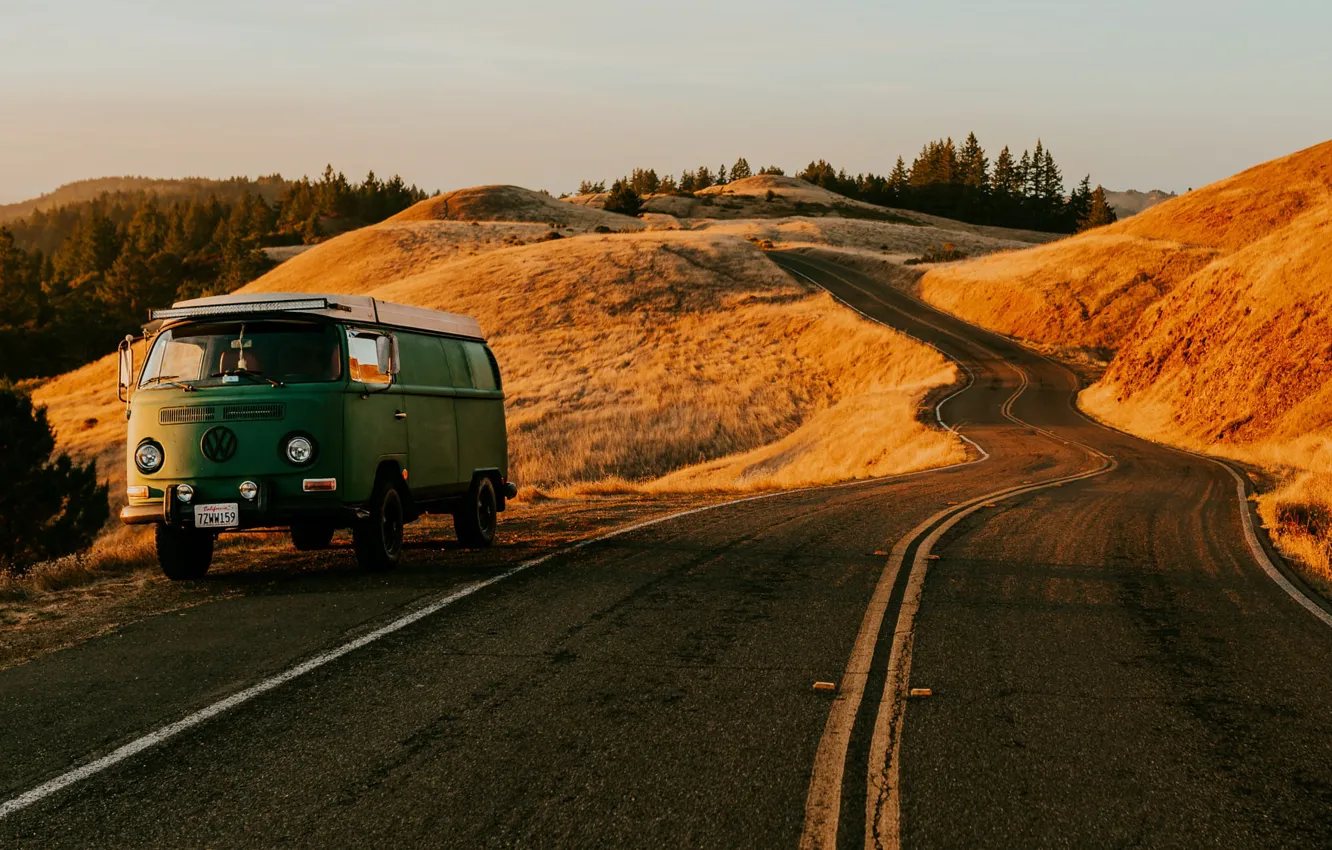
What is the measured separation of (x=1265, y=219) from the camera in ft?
245

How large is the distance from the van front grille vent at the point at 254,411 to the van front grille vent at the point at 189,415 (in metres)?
0.14

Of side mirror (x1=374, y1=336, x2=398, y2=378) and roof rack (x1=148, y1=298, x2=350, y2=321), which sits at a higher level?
roof rack (x1=148, y1=298, x2=350, y2=321)

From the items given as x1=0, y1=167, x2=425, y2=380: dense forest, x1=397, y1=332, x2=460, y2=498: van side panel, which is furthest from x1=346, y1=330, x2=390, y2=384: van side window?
x1=0, y1=167, x2=425, y2=380: dense forest

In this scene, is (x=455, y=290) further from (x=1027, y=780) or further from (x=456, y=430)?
(x=1027, y=780)

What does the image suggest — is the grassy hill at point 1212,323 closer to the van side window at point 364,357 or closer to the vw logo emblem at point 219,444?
the van side window at point 364,357

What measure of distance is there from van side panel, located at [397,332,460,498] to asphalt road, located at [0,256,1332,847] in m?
1.28

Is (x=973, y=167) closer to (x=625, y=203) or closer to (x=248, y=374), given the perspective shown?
(x=625, y=203)

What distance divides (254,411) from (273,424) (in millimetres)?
206

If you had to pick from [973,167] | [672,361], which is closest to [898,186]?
[973,167]

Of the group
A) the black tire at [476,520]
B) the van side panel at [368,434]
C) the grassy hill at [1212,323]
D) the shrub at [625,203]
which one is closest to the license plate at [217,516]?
the van side panel at [368,434]

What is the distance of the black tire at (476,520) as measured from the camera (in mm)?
12305

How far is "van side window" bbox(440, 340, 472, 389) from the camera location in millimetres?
12438

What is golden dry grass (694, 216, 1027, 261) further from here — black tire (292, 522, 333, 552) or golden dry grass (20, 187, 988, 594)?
black tire (292, 522, 333, 552)

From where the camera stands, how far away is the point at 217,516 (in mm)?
9633
